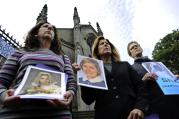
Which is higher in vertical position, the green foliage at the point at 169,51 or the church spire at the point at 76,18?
the church spire at the point at 76,18

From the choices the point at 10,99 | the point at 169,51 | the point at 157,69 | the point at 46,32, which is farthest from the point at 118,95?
the point at 169,51

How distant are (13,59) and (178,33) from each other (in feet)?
88.6

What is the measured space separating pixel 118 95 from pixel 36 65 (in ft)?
3.41

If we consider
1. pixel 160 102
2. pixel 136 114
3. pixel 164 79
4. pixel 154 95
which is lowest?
pixel 136 114

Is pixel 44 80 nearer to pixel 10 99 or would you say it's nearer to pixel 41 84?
pixel 41 84

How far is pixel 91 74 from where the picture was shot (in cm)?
307

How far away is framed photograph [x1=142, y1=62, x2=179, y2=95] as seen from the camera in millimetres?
3136

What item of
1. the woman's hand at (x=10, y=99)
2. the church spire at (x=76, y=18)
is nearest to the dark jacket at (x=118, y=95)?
the woman's hand at (x=10, y=99)

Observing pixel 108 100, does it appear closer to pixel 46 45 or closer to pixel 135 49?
pixel 46 45

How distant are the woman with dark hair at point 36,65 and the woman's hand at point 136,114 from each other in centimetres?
68

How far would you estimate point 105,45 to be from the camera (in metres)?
3.54


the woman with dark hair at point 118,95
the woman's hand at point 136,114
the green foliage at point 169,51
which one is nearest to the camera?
the woman's hand at point 136,114

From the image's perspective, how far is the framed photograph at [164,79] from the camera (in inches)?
123

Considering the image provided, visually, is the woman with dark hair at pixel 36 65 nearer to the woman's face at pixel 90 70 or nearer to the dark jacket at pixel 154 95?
the woman's face at pixel 90 70
